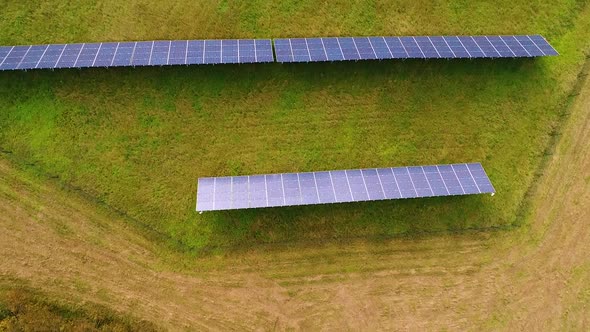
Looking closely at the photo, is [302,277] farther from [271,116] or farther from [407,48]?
[407,48]

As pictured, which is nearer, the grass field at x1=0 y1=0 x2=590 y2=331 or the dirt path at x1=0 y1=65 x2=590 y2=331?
the dirt path at x1=0 y1=65 x2=590 y2=331

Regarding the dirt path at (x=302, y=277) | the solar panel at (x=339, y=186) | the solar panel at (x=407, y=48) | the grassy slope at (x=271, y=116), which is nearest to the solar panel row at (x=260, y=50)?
the solar panel at (x=407, y=48)

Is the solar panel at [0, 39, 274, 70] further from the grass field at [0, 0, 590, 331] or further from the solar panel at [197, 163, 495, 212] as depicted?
the solar panel at [197, 163, 495, 212]

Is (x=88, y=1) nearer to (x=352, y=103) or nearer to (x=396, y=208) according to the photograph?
(x=352, y=103)

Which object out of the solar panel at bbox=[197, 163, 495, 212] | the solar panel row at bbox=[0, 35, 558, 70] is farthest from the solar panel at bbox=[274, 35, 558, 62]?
the solar panel at bbox=[197, 163, 495, 212]

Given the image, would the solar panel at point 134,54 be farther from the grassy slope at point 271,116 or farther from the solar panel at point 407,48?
the solar panel at point 407,48

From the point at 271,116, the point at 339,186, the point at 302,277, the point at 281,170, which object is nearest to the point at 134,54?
Answer: the point at 271,116
